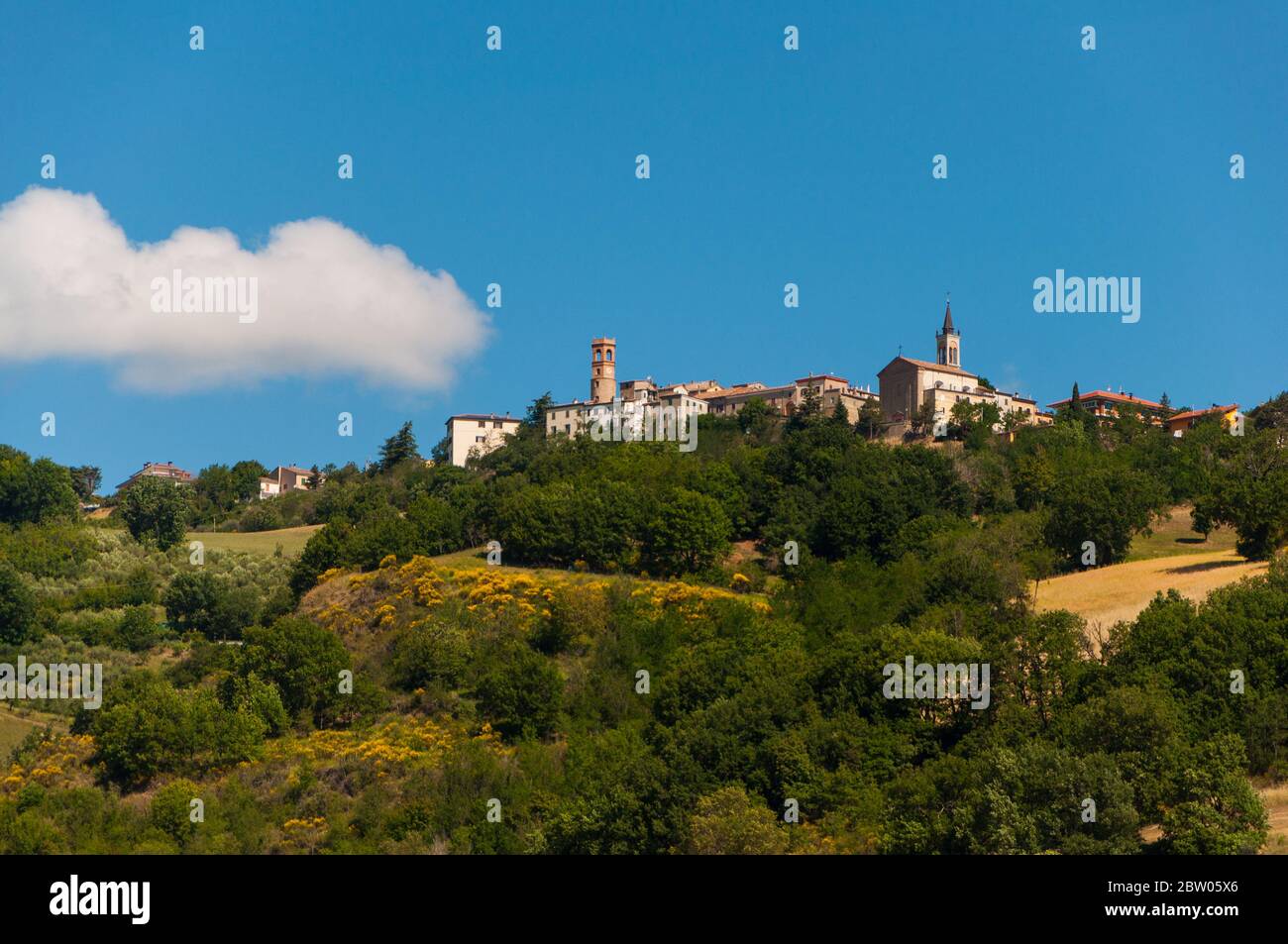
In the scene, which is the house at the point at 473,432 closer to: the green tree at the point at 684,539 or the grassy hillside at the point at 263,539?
the grassy hillside at the point at 263,539

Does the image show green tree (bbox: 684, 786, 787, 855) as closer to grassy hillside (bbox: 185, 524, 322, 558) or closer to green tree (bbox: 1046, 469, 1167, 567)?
green tree (bbox: 1046, 469, 1167, 567)

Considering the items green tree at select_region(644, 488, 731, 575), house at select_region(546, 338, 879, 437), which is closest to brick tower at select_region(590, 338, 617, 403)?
house at select_region(546, 338, 879, 437)

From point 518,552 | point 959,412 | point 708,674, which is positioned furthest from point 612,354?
point 708,674

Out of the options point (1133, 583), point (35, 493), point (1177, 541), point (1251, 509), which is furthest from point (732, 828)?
point (35, 493)

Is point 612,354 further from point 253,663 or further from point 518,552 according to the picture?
point 253,663

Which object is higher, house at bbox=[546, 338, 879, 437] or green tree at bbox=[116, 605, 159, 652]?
house at bbox=[546, 338, 879, 437]

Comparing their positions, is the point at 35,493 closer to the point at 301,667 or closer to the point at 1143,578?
the point at 301,667
